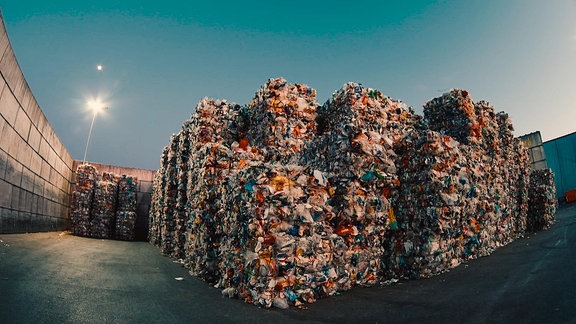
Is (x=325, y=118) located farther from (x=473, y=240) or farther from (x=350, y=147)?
(x=473, y=240)

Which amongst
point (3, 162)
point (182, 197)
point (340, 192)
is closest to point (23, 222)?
point (3, 162)

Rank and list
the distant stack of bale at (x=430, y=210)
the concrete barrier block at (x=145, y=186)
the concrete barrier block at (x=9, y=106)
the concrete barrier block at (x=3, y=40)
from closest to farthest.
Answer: the distant stack of bale at (x=430, y=210)
the concrete barrier block at (x=3, y=40)
the concrete barrier block at (x=9, y=106)
the concrete barrier block at (x=145, y=186)

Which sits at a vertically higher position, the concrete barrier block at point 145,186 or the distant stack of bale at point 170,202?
the concrete barrier block at point 145,186

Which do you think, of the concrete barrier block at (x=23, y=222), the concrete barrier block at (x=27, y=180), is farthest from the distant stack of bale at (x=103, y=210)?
the concrete barrier block at (x=27, y=180)

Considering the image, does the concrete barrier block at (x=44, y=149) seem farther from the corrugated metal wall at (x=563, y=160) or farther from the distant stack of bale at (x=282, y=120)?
the corrugated metal wall at (x=563, y=160)

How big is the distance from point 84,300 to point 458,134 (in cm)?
531

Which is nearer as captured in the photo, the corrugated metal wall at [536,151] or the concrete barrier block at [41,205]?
the concrete barrier block at [41,205]

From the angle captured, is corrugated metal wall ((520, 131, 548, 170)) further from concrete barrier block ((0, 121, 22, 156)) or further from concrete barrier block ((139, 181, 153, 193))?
concrete barrier block ((0, 121, 22, 156))

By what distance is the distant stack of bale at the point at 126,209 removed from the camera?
1136 cm

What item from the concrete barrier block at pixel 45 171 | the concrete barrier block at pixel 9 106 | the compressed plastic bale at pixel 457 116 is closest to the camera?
the compressed plastic bale at pixel 457 116

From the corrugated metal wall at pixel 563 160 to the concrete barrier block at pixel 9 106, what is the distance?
22420 mm

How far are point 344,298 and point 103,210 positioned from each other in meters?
11.2

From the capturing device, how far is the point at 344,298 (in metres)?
2.97

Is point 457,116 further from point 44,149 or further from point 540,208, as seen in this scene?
point 44,149
